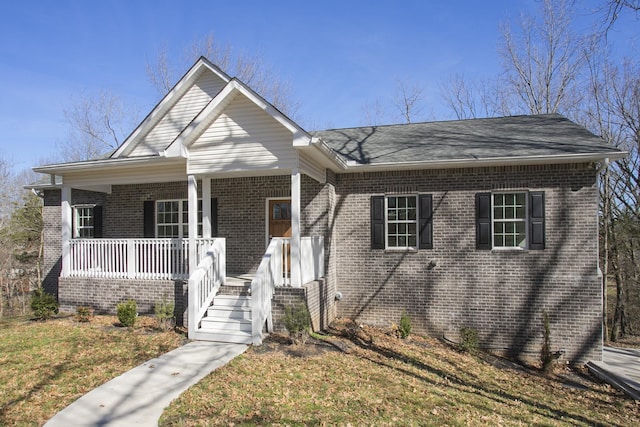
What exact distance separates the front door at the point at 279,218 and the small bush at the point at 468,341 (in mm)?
4972

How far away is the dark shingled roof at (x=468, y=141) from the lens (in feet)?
30.3

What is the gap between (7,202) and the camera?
25.4m

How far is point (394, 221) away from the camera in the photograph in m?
10.3

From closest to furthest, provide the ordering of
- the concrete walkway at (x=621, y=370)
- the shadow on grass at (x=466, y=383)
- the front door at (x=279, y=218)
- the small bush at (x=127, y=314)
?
the shadow on grass at (x=466, y=383), the concrete walkway at (x=621, y=370), the small bush at (x=127, y=314), the front door at (x=279, y=218)

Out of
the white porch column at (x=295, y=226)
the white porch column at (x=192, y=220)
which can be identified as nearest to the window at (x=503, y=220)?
the white porch column at (x=295, y=226)

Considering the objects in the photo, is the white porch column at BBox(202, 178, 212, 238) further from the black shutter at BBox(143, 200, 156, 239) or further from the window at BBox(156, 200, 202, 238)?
the black shutter at BBox(143, 200, 156, 239)

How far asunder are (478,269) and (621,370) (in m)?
3.49

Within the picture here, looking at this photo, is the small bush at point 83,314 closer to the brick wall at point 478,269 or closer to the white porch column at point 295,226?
the white porch column at point 295,226

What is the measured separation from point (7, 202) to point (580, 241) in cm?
3018

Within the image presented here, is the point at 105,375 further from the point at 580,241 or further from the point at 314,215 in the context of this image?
the point at 580,241

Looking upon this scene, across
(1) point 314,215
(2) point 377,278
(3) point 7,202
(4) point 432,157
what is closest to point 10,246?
(3) point 7,202

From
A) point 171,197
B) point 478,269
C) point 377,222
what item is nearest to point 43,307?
point 171,197

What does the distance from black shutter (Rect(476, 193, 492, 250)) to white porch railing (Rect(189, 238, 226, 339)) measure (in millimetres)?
6038

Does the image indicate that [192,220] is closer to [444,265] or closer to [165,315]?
[165,315]
